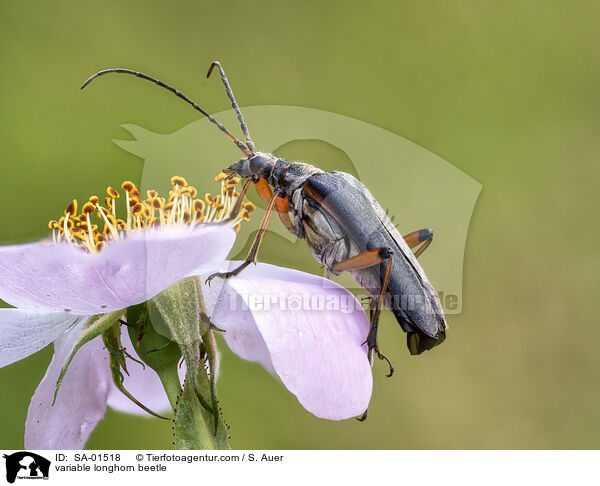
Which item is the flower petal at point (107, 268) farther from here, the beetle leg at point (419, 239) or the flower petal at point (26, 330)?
the beetle leg at point (419, 239)

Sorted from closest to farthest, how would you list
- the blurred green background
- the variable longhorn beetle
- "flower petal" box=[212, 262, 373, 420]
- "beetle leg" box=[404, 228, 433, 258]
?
"flower petal" box=[212, 262, 373, 420] < the variable longhorn beetle < "beetle leg" box=[404, 228, 433, 258] < the blurred green background

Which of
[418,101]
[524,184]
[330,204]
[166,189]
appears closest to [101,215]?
[166,189]

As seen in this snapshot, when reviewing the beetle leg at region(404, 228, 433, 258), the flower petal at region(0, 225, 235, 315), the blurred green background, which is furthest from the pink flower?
the blurred green background

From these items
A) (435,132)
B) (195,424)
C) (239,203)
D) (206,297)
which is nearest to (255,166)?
(239,203)

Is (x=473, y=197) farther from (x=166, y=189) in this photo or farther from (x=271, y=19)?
(x=271, y=19)
